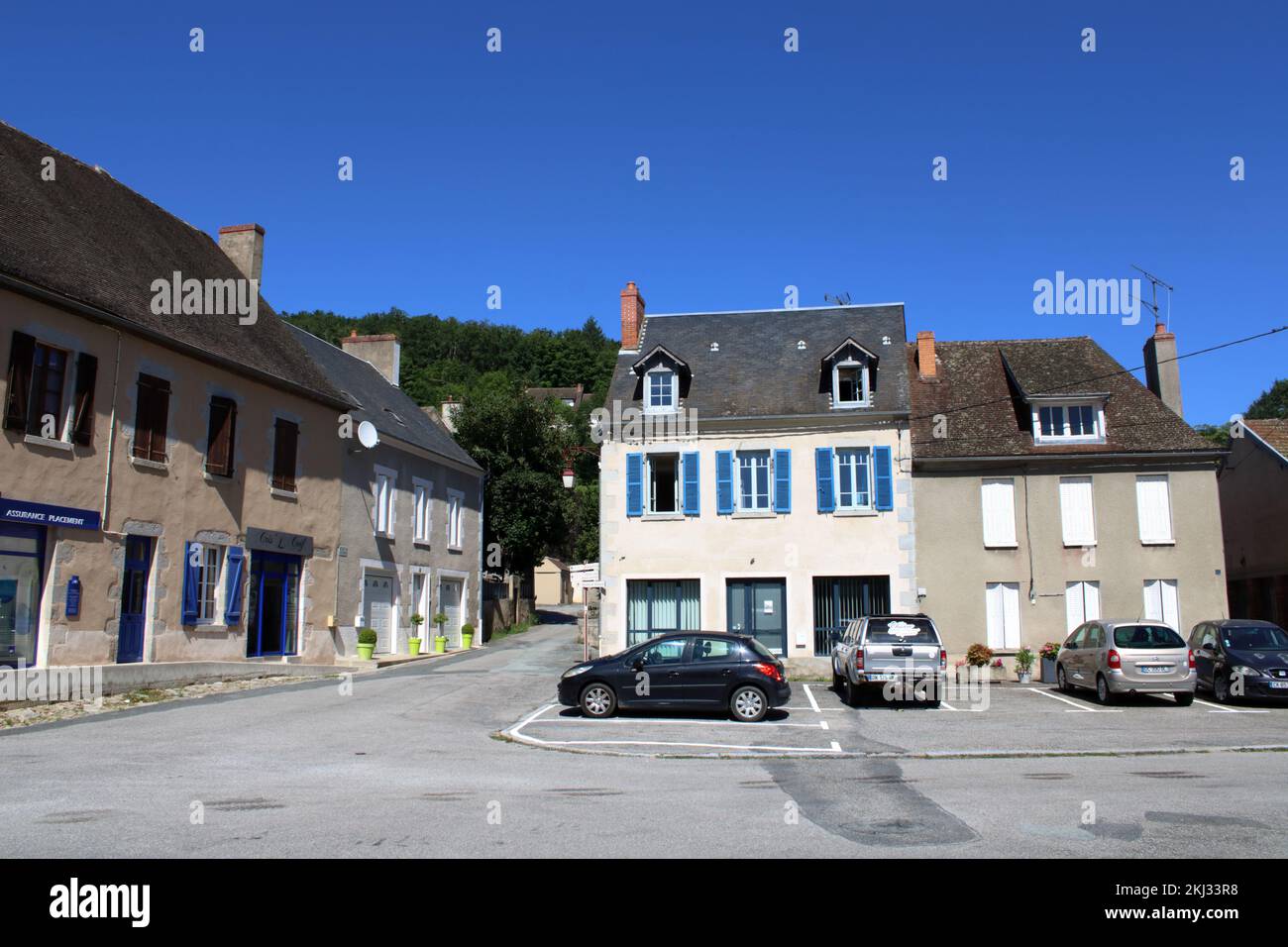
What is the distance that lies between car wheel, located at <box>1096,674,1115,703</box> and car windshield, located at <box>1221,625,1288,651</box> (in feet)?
8.15

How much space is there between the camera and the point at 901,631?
1816 cm

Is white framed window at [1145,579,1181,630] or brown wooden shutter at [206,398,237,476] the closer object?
brown wooden shutter at [206,398,237,476]

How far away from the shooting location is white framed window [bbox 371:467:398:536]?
29234 millimetres

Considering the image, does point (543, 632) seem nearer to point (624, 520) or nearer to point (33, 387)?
point (624, 520)

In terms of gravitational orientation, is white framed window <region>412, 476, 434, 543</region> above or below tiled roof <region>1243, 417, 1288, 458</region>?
below

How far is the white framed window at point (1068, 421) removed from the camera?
2553 centimetres

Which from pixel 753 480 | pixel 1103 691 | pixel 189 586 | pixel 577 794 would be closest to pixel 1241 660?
pixel 1103 691

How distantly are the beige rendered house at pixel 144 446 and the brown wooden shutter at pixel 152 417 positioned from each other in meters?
0.03

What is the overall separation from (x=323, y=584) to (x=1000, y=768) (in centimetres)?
1967

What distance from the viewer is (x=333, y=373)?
30.4 metres

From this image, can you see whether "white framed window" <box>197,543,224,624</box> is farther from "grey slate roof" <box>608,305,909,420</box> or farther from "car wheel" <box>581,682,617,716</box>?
"car wheel" <box>581,682,617,716</box>

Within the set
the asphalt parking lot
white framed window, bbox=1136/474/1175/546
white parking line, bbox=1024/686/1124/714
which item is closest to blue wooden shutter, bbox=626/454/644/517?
the asphalt parking lot
